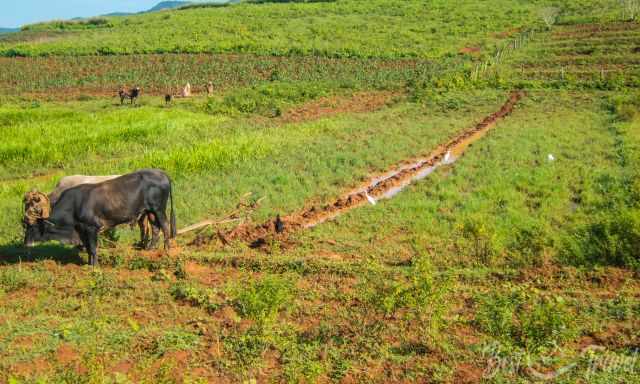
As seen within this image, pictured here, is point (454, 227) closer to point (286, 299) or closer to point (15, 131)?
point (286, 299)

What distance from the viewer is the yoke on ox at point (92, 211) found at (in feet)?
31.4

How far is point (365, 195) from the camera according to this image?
1391 centimetres

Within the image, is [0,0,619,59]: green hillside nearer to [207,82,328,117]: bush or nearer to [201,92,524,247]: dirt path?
[207,82,328,117]: bush

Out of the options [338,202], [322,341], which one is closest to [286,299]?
[322,341]

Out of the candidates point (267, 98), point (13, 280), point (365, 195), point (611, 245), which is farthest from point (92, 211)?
point (267, 98)

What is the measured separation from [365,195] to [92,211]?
6.44m

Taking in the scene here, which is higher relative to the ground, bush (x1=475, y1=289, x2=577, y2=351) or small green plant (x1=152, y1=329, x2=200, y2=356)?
bush (x1=475, y1=289, x2=577, y2=351)

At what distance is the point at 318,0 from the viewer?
3041 inches

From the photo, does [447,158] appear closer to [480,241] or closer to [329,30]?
[480,241]

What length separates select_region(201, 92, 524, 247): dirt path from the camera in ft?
36.6

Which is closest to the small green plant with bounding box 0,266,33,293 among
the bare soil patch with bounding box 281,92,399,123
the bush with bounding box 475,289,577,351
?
the bush with bounding box 475,289,577,351

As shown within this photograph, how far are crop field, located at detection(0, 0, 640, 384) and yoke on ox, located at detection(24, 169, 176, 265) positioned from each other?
1.90ft

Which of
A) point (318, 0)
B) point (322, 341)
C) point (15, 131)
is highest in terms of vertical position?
point (318, 0)

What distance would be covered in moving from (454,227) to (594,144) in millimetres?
9147
